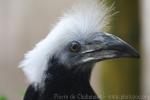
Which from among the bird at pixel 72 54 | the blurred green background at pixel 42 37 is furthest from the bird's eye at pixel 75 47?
the blurred green background at pixel 42 37

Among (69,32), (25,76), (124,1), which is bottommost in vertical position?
(25,76)

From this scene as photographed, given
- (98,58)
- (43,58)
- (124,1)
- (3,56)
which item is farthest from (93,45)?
(3,56)

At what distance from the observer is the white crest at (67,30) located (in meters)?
1.42

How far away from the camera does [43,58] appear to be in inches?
56.1

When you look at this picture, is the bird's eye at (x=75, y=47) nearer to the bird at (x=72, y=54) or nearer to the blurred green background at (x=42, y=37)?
the bird at (x=72, y=54)

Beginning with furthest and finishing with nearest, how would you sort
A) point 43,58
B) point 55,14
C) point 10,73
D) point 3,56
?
point 3,56 → point 10,73 → point 55,14 → point 43,58

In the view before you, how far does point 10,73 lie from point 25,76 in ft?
0.64

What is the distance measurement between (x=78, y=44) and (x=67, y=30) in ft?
0.18

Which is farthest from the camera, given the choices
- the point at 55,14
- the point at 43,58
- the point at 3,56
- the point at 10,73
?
the point at 3,56

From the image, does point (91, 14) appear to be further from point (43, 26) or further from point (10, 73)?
point (10, 73)

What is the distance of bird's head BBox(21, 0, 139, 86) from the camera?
55.8 inches

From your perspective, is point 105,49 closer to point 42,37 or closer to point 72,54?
point 72,54

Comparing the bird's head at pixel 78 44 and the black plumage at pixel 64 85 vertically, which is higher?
the bird's head at pixel 78 44

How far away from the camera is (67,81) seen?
1.46 meters
